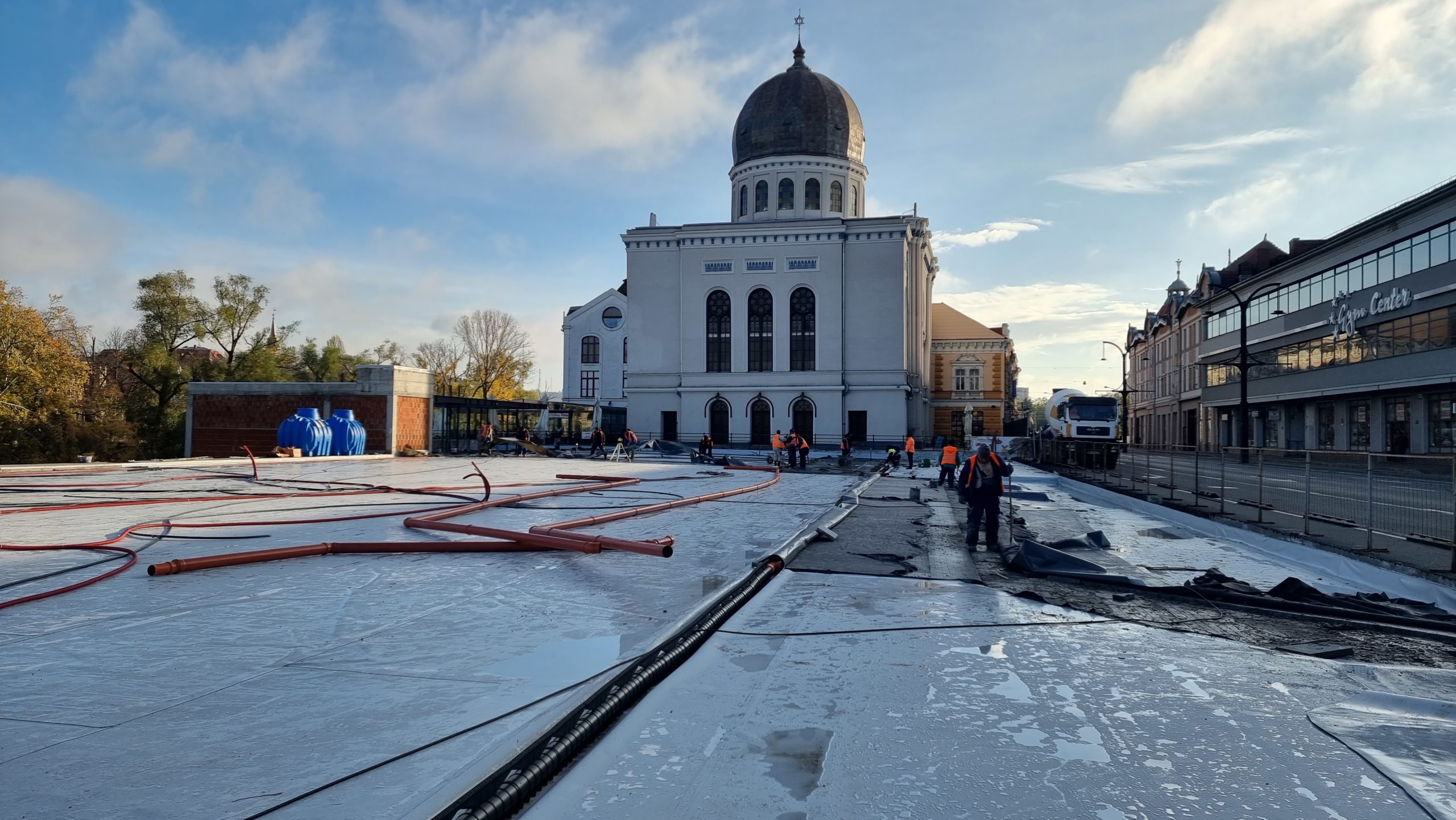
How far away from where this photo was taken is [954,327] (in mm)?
66000

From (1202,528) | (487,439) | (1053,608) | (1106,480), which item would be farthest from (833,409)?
(1053,608)

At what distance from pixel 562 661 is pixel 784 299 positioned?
43.4 m

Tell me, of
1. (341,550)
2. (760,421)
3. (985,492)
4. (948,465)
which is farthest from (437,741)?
(760,421)

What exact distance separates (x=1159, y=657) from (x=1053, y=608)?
4.59 ft

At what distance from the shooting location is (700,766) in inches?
134

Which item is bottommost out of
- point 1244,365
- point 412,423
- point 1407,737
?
point 1407,737

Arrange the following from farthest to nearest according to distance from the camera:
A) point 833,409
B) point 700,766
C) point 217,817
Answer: point 833,409, point 700,766, point 217,817

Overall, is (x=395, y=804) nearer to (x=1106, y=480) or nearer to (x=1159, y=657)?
(x=1159, y=657)

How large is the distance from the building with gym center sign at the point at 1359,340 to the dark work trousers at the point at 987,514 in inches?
1214

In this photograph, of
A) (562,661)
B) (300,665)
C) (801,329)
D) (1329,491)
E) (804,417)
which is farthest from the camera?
(801,329)

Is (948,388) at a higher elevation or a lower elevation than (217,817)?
higher

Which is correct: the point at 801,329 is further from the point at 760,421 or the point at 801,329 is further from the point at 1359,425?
the point at 1359,425

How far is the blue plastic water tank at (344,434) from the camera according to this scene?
3122 cm

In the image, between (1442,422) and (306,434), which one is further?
(1442,422)
